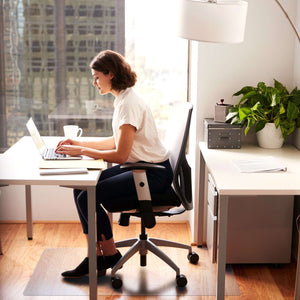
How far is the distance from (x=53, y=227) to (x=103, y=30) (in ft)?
4.74

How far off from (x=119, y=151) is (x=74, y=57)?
1.22 meters

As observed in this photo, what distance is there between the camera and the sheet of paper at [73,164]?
9.47 feet

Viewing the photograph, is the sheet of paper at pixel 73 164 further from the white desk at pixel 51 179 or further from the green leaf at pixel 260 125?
the green leaf at pixel 260 125

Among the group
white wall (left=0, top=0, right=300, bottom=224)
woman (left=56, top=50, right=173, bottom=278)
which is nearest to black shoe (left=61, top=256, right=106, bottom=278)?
woman (left=56, top=50, right=173, bottom=278)

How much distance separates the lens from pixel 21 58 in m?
3.97

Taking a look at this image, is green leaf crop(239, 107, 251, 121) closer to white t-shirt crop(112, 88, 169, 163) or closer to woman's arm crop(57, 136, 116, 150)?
white t-shirt crop(112, 88, 169, 163)

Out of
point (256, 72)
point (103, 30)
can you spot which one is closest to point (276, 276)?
point (256, 72)

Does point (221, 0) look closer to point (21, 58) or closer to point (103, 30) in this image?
point (103, 30)

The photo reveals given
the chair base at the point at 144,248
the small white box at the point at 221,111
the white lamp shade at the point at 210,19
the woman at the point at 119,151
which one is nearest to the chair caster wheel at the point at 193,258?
the chair base at the point at 144,248

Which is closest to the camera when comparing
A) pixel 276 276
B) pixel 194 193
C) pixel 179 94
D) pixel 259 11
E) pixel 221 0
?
pixel 221 0

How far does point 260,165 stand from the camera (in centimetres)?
296

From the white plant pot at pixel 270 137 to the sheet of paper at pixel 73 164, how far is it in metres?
1.07

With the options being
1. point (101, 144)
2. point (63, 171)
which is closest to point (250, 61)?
point (101, 144)

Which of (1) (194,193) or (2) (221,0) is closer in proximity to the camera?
(2) (221,0)
